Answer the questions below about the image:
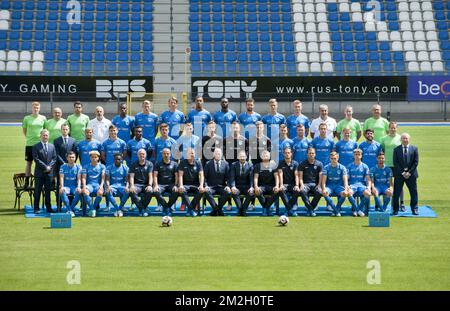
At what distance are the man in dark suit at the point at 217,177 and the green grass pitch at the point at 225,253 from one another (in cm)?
44

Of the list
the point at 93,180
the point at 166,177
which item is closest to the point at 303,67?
the point at 166,177

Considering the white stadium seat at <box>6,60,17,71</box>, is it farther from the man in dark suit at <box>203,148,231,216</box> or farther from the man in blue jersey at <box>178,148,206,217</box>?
the man in dark suit at <box>203,148,231,216</box>

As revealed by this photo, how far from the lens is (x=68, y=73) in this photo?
144 ft

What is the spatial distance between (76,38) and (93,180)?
28.3 m

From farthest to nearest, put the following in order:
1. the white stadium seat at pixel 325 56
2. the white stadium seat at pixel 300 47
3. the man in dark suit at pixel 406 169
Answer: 1. the white stadium seat at pixel 300 47
2. the white stadium seat at pixel 325 56
3. the man in dark suit at pixel 406 169

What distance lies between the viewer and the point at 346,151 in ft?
63.7

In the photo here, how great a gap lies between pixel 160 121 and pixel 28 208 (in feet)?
11.3

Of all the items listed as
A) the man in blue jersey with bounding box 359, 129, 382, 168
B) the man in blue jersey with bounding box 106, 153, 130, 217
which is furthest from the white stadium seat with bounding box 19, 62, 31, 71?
the man in blue jersey with bounding box 359, 129, 382, 168

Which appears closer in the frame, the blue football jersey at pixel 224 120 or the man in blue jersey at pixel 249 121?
the man in blue jersey at pixel 249 121

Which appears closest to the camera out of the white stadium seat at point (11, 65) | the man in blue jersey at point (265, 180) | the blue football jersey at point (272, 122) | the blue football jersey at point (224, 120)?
the man in blue jersey at point (265, 180)

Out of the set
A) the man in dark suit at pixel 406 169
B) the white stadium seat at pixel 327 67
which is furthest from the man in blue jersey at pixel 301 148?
the white stadium seat at pixel 327 67

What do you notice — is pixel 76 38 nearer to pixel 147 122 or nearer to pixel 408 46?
pixel 408 46

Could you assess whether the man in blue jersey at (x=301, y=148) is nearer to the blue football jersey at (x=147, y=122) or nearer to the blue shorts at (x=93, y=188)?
the blue football jersey at (x=147, y=122)

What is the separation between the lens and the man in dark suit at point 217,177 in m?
18.9
